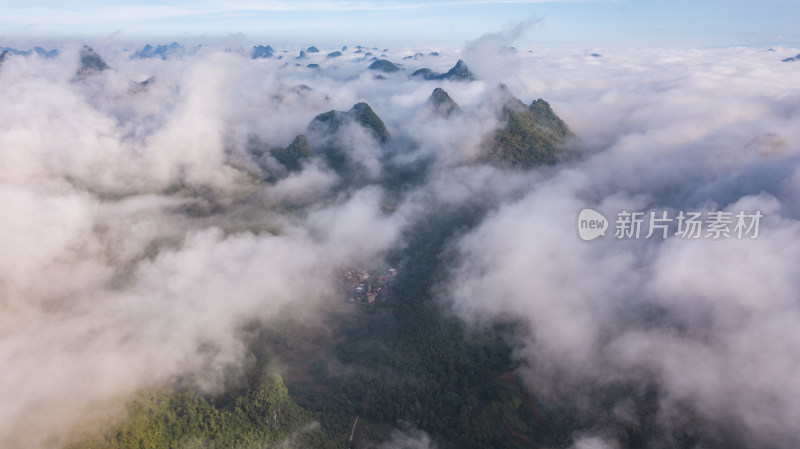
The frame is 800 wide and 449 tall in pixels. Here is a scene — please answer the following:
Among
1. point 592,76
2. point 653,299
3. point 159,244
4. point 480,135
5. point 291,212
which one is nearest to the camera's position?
point 653,299

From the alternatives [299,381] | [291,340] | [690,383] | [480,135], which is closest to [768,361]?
[690,383]

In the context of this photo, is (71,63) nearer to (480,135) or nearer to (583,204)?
(480,135)

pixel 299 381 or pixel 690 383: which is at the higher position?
pixel 690 383

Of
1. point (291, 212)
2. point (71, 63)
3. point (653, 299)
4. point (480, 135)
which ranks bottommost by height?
point (291, 212)

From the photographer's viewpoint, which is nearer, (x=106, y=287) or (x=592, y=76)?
(x=106, y=287)

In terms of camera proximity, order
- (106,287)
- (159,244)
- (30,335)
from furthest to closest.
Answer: (159,244), (106,287), (30,335)

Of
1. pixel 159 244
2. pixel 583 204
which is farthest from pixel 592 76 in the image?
pixel 159 244
